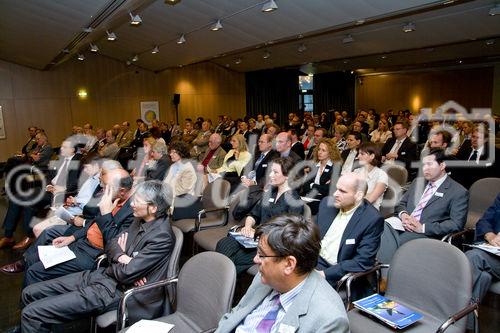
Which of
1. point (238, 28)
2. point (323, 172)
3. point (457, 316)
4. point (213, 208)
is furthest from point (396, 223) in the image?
point (238, 28)

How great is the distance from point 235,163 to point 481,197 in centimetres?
305

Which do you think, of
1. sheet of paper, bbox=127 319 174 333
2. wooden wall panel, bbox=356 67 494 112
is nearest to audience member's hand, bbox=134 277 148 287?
sheet of paper, bbox=127 319 174 333

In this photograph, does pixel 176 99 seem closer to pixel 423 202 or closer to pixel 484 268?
pixel 423 202

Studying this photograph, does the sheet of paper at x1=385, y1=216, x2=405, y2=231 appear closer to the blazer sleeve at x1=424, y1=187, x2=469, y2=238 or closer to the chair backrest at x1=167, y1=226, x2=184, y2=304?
the blazer sleeve at x1=424, y1=187, x2=469, y2=238

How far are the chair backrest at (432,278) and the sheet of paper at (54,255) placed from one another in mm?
2320

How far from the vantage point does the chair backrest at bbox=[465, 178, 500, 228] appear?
3.76 m

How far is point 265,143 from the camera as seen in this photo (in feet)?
17.4

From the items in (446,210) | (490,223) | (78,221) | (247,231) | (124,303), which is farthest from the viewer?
(78,221)

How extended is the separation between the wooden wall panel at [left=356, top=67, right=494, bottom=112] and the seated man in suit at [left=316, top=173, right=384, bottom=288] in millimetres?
16097

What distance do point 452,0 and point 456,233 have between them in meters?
4.03

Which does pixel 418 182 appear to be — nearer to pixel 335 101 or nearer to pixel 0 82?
pixel 0 82

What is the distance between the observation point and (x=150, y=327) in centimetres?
204

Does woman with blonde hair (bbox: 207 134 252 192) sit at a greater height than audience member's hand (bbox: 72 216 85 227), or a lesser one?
greater

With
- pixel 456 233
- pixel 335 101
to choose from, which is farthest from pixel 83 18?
pixel 335 101
